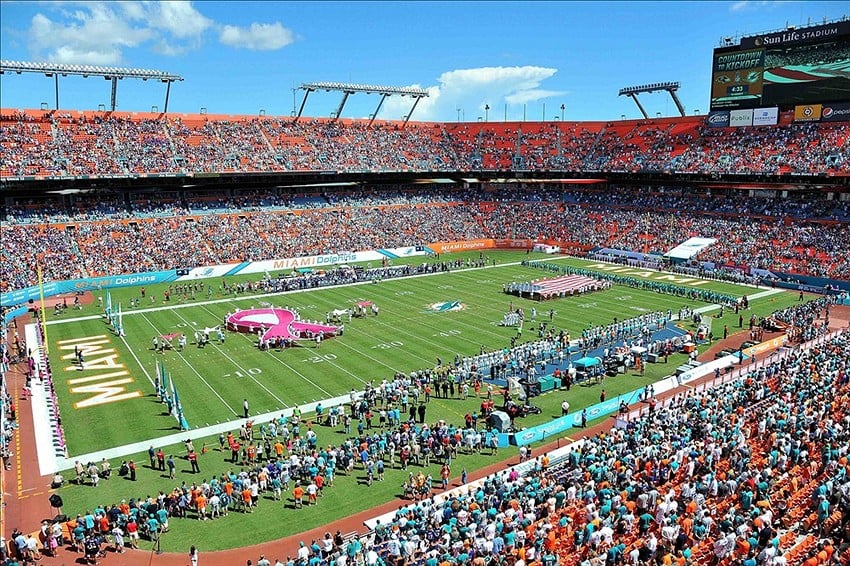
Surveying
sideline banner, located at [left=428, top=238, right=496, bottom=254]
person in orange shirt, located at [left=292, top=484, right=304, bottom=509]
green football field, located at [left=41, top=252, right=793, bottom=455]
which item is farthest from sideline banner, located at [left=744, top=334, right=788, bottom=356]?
sideline banner, located at [left=428, top=238, right=496, bottom=254]

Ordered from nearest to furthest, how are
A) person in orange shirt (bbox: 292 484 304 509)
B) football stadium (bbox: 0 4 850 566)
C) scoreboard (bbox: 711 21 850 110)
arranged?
football stadium (bbox: 0 4 850 566)
person in orange shirt (bbox: 292 484 304 509)
scoreboard (bbox: 711 21 850 110)

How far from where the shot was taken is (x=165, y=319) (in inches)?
1506

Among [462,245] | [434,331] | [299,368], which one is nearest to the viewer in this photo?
[299,368]

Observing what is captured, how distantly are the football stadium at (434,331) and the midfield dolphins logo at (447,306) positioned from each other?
1.15ft

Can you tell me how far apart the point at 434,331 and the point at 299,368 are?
8.54 m

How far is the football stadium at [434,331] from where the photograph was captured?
A: 16.2 metres

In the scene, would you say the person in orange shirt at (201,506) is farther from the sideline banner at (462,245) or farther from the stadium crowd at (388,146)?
the sideline banner at (462,245)

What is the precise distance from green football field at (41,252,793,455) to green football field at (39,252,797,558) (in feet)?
0.28

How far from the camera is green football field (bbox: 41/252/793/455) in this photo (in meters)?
25.1

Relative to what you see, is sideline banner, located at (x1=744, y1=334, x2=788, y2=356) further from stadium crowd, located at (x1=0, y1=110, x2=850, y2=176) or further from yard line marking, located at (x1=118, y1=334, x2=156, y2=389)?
stadium crowd, located at (x1=0, y1=110, x2=850, y2=176)

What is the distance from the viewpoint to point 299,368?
29719mm

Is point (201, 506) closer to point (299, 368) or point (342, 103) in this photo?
point (299, 368)

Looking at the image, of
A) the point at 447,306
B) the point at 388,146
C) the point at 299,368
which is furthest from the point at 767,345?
the point at 388,146

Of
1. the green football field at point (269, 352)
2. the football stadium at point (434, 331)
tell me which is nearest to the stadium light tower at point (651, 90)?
the football stadium at point (434, 331)
